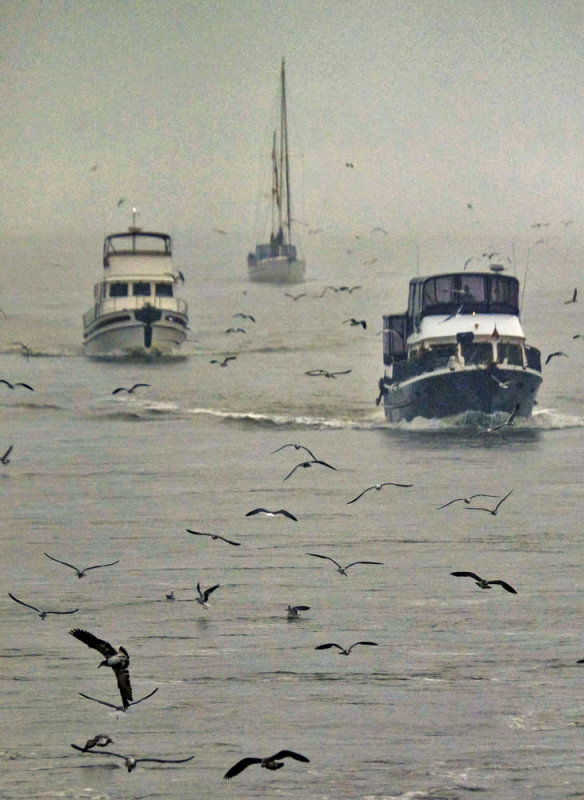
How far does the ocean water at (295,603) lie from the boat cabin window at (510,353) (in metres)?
2.87

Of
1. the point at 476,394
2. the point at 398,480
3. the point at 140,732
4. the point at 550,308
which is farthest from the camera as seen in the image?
the point at 550,308

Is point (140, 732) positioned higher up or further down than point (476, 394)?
Result: further down

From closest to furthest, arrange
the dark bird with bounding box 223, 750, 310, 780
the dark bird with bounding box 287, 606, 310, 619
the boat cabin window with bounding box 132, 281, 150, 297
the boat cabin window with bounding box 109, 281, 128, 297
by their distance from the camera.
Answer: the dark bird with bounding box 223, 750, 310, 780
the dark bird with bounding box 287, 606, 310, 619
the boat cabin window with bounding box 132, 281, 150, 297
the boat cabin window with bounding box 109, 281, 128, 297

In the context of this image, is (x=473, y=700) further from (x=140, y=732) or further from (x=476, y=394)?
(x=476, y=394)

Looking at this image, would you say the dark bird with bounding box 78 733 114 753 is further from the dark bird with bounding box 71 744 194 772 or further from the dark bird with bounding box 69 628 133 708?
the dark bird with bounding box 69 628 133 708

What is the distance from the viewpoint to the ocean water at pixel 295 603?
2044cm

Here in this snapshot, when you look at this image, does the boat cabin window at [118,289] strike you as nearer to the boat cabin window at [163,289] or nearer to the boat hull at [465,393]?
the boat cabin window at [163,289]

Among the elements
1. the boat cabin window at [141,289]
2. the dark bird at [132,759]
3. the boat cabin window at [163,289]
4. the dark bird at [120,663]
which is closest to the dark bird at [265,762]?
the dark bird at [132,759]

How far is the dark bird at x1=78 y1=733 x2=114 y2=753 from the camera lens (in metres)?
19.6

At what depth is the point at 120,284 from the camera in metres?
93.9

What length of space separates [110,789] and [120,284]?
248 ft

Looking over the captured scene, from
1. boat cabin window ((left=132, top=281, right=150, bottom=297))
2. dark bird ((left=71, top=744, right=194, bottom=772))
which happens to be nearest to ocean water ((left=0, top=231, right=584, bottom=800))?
dark bird ((left=71, top=744, right=194, bottom=772))

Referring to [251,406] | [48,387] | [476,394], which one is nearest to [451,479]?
[476,394]

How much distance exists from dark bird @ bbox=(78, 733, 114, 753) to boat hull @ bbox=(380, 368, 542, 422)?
1626 inches
